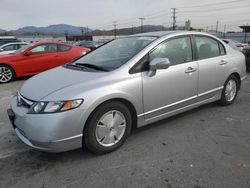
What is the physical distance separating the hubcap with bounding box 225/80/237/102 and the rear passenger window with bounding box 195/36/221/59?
70 centimetres

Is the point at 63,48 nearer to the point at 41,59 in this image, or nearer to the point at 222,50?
the point at 41,59

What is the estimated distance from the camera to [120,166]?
264 centimetres

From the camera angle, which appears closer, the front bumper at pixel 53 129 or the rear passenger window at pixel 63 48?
the front bumper at pixel 53 129

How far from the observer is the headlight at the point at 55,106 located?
2467 mm

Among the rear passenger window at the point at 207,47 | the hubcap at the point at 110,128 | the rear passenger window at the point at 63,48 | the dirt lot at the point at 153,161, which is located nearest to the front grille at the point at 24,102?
the dirt lot at the point at 153,161

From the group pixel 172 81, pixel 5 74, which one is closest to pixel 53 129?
pixel 172 81

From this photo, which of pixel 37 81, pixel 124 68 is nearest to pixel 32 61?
pixel 37 81

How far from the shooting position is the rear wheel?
7.58m

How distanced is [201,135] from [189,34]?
1.68 m

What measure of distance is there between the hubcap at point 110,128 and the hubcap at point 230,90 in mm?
2575

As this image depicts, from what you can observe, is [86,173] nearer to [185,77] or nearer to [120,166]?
[120,166]

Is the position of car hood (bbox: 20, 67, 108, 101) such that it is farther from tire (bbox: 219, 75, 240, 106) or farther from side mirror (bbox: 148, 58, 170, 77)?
tire (bbox: 219, 75, 240, 106)

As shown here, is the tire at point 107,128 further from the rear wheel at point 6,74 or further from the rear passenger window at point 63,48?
the rear passenger window at point 63,48

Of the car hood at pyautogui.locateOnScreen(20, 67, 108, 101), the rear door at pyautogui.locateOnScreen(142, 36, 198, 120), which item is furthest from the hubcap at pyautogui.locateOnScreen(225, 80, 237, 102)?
the car hood at pyautogui.locateOnScreen(20, 67, 108, 101)
